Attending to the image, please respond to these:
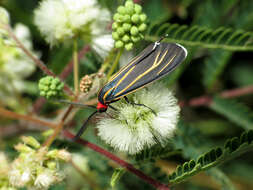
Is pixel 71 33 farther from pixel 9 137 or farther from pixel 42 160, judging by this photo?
pixel 9 137

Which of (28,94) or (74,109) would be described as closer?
(74,109)

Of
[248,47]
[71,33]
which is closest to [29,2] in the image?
[71,33]

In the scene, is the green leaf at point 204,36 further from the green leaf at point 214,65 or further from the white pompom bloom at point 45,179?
the white pompom bloom at point 45,179

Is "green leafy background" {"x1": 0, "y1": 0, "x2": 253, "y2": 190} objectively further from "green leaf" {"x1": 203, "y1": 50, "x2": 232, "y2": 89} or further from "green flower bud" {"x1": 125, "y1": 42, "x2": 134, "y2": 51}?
"green flower bud" {"x1": 125, "y1": 42, "x2": 134, "y2": 51}

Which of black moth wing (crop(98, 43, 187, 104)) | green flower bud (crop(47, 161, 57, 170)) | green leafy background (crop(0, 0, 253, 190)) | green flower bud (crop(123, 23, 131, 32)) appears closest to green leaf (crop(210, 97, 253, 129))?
green leafy background (crop(0, 0, 253, 190))

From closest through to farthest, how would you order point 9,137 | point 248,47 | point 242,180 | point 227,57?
point 248,47 < point 227,57 < point 9,137 < point 242,180

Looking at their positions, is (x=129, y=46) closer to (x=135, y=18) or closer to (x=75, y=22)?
(x=135, y=18)

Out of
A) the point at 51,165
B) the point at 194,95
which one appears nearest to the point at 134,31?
the point at 51,165
